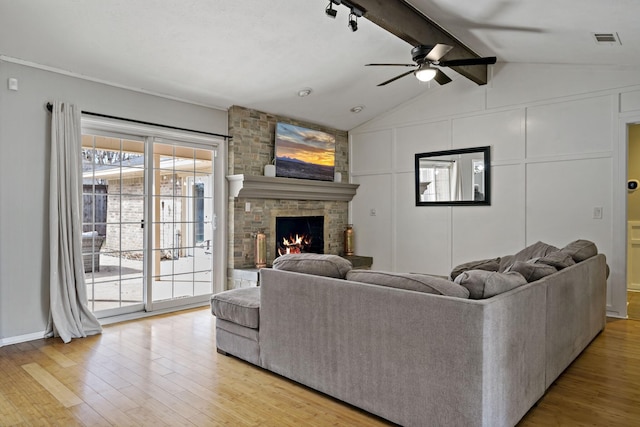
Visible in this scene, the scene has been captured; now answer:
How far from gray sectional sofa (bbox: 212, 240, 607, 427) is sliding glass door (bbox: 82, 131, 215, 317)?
2.12 m

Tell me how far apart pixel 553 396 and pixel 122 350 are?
342 centimetres

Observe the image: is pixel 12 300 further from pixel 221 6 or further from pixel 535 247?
pixel 535 247

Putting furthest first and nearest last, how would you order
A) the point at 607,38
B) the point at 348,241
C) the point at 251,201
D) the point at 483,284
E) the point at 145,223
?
the point at 348,241, the point at 251,201, the point at 145,223, the point at 607,38, the point at 483,284

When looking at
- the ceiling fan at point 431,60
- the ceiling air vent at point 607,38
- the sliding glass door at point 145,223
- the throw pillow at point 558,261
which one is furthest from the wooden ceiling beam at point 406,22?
the sliding glass door at point 145,223

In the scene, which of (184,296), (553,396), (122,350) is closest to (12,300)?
(122,350)

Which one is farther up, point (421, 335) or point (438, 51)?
point (438, 51)

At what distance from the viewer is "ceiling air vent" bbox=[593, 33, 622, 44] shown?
3.82 meters

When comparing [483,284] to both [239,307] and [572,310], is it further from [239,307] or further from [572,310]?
[239,307]

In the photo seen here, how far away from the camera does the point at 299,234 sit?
258 inches

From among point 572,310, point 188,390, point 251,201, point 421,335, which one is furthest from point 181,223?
point 572,310

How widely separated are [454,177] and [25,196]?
5.22m

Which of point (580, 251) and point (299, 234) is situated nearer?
point (580, 251)

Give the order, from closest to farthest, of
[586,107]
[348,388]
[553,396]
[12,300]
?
1. [348,388]
2. [553,396]
3. [12,300]
4. [586,107]

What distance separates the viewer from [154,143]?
4.99 metres
